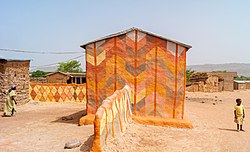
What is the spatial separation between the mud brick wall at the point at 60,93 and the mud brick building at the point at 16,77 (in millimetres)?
1594

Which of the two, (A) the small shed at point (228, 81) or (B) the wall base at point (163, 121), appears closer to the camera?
(B) the wall base at point (163, 121)

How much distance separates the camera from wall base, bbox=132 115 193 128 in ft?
28.8

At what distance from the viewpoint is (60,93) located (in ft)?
62.2

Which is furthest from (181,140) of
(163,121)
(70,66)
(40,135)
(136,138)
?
(70,66)

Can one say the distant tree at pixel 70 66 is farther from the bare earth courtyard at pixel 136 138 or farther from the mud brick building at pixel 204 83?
the bare earth courtyard at pixel 136 138

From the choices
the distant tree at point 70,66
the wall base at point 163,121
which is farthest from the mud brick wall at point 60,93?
the distant tree at point 70,66

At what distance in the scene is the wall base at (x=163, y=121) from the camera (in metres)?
8.78

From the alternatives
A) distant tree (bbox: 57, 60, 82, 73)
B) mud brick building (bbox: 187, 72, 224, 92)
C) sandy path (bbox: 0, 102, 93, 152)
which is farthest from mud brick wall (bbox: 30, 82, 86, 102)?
distant tree (bbox: 57, 60, 82, 73)

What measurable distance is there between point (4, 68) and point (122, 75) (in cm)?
811

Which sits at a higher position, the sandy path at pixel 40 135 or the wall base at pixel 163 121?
the wall base at pixel 163 121

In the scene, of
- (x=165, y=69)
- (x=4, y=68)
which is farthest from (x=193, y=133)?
(x=4, y=68)

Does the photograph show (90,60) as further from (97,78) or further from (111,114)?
(111,114)

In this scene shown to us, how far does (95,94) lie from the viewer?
9.67 meters

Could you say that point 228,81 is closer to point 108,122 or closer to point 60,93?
point 60,93
